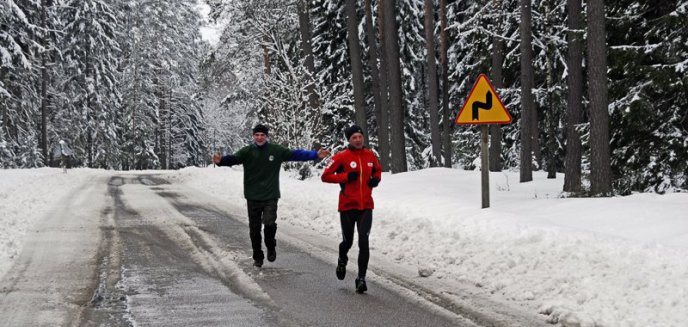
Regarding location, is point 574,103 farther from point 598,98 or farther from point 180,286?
point 180,286

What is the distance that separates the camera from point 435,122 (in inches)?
1086

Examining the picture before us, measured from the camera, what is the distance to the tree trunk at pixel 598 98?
12.2 meters

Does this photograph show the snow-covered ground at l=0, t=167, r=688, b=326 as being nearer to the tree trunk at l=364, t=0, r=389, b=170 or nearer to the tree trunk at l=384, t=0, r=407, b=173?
the tree trunk at l=384, t=0, r=407, b=173

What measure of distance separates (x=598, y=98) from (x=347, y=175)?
7.31 metres

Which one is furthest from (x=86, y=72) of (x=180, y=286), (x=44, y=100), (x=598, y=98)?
Result: (x=180, y=286)

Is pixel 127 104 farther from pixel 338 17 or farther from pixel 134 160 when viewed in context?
pixel 338 17

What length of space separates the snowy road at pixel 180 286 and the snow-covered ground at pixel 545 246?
799 mm

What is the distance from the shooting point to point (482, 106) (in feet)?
34.3

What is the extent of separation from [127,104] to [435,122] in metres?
35.8

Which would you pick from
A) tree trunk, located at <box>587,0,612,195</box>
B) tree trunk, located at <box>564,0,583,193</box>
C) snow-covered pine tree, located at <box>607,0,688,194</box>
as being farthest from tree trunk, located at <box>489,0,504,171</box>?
tree trunk, located at <box>587,0,612,195</box>

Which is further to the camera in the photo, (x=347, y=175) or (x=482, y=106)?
(x=482, y=106)

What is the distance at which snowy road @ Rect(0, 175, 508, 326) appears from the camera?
5.76 metres

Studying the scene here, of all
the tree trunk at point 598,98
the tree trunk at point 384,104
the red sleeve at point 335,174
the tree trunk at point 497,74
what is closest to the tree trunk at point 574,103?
the tree trunk at point 598,98

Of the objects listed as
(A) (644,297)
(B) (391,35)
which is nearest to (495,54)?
(B) (391,35)
